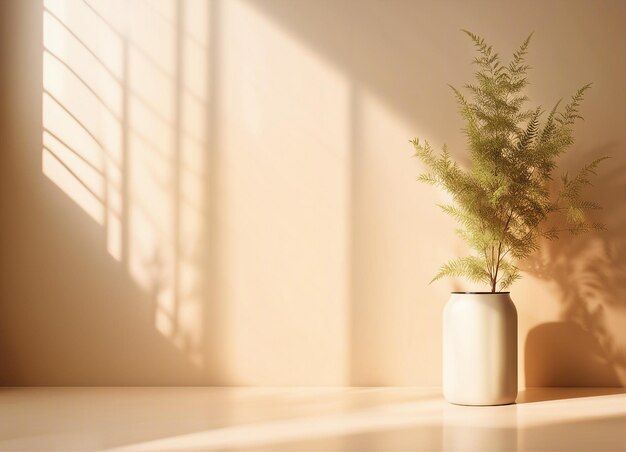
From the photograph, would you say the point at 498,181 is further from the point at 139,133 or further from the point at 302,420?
the point at 139,133

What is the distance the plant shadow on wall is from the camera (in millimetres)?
3568

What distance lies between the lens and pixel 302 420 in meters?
2.72

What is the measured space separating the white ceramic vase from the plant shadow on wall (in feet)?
1.84

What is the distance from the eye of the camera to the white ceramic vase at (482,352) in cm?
305

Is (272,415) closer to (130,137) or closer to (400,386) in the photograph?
(400,386)

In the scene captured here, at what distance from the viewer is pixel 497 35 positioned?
12.0 feet

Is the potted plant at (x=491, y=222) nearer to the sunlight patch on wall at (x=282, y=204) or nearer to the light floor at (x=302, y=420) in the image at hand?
the light floor at (x=302, y=420)

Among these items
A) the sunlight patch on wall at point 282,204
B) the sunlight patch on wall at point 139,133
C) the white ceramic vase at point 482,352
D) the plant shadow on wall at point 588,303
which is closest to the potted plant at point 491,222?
the white ceramic vase at point 482,352

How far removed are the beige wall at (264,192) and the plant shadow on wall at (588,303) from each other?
0.01 meters

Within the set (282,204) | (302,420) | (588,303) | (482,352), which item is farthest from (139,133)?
(588,303)

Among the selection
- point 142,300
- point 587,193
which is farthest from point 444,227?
point 142,300

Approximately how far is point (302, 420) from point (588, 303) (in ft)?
5.91

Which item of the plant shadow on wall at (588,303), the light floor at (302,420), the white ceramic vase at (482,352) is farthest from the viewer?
the plant shadow on wall at (588,303)

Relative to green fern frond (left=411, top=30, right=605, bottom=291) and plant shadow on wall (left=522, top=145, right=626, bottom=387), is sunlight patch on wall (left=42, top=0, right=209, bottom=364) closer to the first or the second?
green fern frond (left=411, top=30, right=605, bottom=291)
